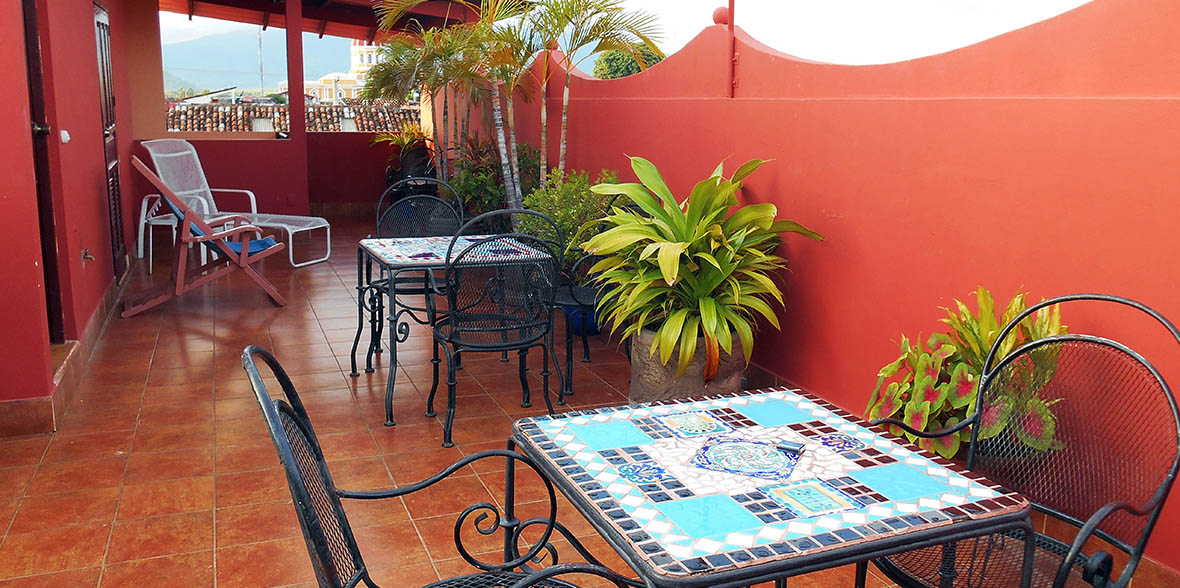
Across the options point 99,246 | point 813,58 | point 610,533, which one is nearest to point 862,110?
point 813,58

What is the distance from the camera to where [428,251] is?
4.58m

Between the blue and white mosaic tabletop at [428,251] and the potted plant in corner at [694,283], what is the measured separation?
1.15 feet

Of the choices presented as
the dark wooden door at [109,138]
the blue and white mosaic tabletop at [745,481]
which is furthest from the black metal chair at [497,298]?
the dark wooden door at [109,138]

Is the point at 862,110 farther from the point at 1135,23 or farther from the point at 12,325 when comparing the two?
the point at 12,325

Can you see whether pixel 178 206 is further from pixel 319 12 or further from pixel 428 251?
pixel 319 12

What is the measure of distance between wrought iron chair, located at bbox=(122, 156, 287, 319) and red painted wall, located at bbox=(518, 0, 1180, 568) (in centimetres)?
312

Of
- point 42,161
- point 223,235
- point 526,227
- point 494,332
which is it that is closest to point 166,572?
point 494,332

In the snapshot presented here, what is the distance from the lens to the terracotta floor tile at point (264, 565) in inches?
110

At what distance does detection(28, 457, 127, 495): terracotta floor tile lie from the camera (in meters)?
3.45

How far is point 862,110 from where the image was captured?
3787 mm

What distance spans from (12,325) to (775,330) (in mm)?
3280

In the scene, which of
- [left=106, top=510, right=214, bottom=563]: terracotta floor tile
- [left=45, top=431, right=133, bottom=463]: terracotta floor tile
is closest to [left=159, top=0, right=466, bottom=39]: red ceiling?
[left=45, top=431, right=133, bottom=463]: terracotta floor tile

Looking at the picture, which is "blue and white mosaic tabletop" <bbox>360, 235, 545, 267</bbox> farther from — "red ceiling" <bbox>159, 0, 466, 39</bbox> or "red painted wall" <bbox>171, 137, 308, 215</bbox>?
"red ceiling" <bbox>159, 0, 466, 39</bbox>

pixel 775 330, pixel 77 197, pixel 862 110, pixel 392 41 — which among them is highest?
pixel 392 41
